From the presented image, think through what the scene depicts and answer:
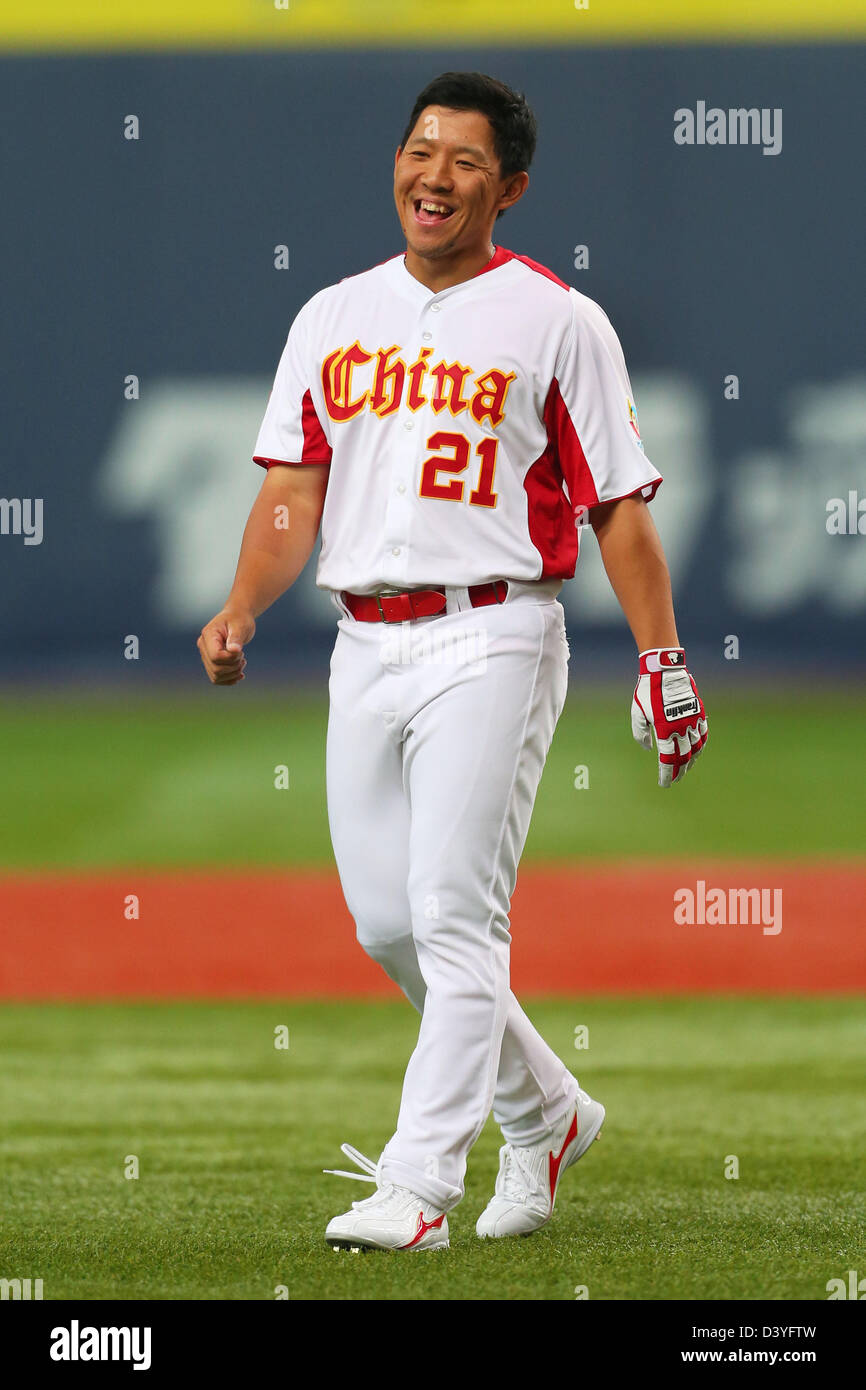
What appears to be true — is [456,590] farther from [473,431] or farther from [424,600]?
[473,431]

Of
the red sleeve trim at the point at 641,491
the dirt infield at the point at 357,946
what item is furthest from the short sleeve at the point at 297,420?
the dirt infield at the point at 357,946

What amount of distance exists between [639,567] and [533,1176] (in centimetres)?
129

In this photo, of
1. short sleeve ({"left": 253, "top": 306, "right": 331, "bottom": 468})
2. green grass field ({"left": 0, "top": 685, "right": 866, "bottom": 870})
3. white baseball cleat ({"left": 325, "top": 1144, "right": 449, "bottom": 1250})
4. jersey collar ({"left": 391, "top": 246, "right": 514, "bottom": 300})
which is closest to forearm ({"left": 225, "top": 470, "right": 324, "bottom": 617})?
short sleeve ({"left": 253, "top": 306, "right": 331, "bottom": 468})

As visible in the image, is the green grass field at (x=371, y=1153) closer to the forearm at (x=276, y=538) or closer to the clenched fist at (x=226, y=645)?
the clenched fist at (x=226, y=645)

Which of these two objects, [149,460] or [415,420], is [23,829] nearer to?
[149,460]

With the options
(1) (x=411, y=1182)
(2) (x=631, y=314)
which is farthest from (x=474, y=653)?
(2) (x=631, y=314)

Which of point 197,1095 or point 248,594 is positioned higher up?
point 248,594

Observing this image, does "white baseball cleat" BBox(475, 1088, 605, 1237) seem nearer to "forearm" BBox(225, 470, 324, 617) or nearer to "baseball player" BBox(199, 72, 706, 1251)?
"baseball player" BBox(199, 72, 706, 1251)

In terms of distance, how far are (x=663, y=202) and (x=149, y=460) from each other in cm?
467

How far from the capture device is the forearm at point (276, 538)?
380cm

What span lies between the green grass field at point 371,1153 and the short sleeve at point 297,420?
1596 millimetres

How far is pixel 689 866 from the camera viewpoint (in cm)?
988

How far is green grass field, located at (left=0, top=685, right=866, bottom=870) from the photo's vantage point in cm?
1094

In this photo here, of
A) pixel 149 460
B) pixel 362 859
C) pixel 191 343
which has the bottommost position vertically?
pixel 362 859
